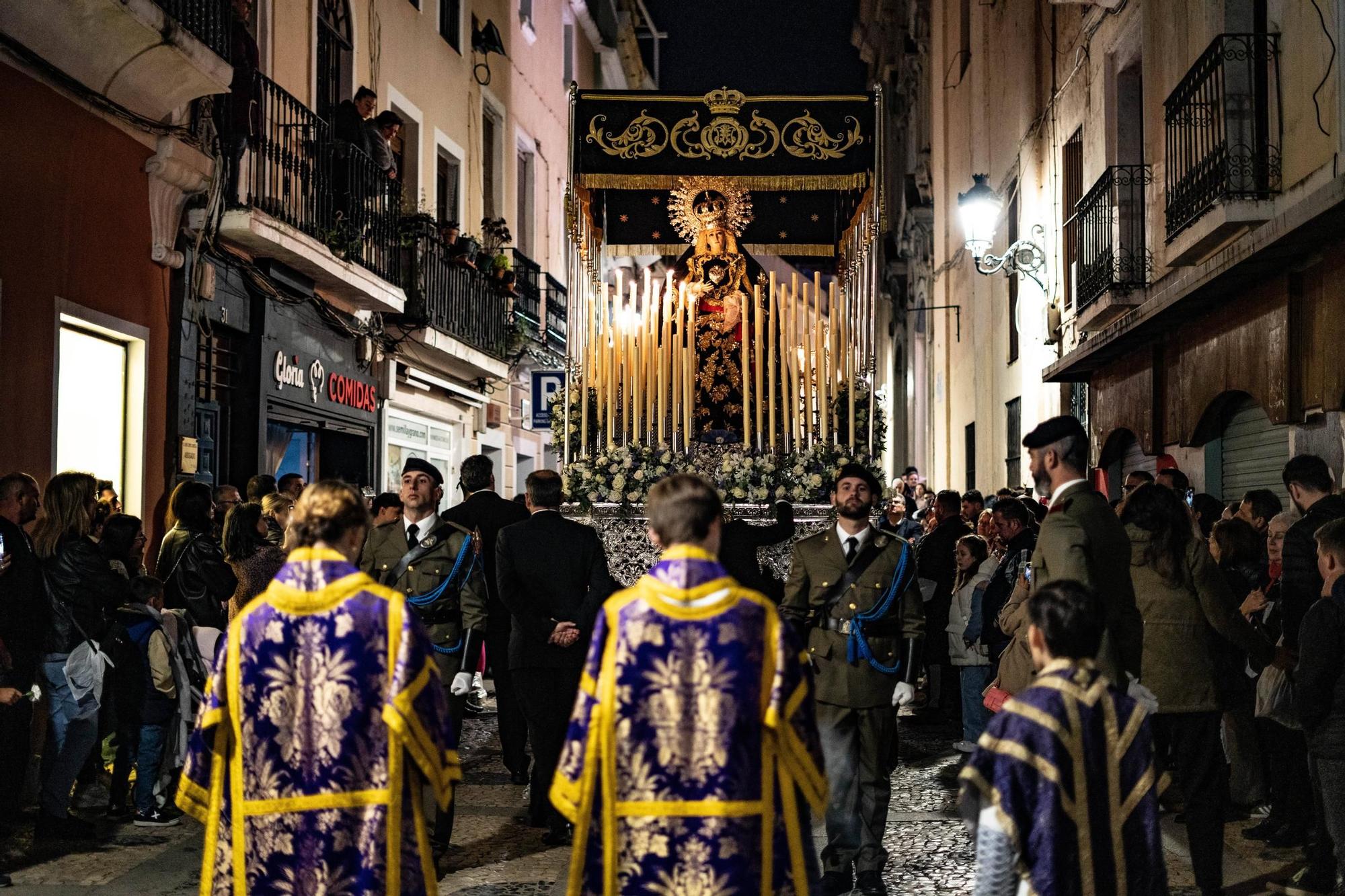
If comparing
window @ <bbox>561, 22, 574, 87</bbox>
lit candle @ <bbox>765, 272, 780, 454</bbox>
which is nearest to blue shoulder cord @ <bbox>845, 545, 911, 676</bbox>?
lit candle @ <bbox>765, 272, 780, 454</bbox>

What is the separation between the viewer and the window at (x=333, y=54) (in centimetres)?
1652

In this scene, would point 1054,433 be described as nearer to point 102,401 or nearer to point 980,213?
point 102,401

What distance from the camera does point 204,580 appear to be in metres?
8.27

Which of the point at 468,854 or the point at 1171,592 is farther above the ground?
the point at 1171,592

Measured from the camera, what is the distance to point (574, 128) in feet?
40.0

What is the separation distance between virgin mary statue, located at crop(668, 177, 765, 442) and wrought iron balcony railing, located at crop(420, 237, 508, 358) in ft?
21.9

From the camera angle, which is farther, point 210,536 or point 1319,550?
point 210,536

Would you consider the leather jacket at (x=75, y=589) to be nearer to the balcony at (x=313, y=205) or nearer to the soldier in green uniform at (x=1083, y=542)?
the soldier in green uniform at (x=1083, y=542)

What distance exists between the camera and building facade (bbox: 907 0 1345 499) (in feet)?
31.4

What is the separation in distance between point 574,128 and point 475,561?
5.45 meters

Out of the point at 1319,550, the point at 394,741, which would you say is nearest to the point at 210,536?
the point at 394,741

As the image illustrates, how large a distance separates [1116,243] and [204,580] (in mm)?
8789

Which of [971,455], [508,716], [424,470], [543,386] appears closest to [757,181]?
[508,716]

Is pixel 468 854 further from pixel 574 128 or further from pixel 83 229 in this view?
pixel 574 128
